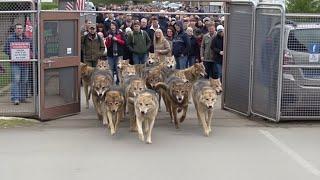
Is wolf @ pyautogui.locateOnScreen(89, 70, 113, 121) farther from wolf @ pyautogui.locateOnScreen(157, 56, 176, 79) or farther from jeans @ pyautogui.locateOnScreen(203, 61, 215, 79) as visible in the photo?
jeans @ pyautogui.locateOnScreen(203, 61, 215, 79)

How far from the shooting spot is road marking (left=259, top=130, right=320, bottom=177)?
328 inches

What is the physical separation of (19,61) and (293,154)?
5.62 meters

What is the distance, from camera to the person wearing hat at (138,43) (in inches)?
Result: 645

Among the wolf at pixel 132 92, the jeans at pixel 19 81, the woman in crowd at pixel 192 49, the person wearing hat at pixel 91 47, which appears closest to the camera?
the wolf at pixel 132 92

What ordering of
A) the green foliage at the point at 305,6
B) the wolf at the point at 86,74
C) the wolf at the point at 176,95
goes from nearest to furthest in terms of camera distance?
the wolf at the point at 176,95 < the wolf at the point at 86,74 < the green foliage at the point at 305,6

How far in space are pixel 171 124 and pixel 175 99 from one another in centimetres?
80

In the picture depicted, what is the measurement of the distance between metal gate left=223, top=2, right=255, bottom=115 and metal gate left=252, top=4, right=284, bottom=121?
0.73 feet

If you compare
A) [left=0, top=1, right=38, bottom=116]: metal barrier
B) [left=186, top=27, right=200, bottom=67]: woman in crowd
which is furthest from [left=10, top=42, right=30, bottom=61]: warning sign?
[left=186, top=27, right=200, bottom=67]: woman in crowd

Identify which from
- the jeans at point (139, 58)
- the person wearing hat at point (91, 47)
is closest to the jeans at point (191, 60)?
the jeans at point (139, 58)

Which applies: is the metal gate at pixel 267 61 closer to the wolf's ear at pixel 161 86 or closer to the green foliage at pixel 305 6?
the wolf's ear at pixel 161 86

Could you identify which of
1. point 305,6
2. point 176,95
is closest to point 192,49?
point 305,6

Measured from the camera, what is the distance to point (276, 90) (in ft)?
37.8

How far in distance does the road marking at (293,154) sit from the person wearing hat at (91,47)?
19.3 feet

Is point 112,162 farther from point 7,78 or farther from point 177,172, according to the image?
point 7,78
